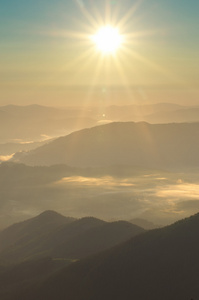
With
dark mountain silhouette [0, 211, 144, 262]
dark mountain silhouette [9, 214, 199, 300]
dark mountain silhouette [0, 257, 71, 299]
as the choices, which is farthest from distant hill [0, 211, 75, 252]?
dark mountain silhouette [9, 214, 199, 300]

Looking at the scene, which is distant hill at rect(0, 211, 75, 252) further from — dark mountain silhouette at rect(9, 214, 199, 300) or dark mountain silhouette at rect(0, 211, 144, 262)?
dark mountain silhouette at rect(9, 214, 199, 300)

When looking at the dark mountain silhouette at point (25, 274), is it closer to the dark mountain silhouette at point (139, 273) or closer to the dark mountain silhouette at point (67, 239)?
the dark mountain silhouette at point (139, 273)

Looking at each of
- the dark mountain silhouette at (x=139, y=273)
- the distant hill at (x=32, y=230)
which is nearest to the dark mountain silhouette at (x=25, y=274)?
the dark mountain silhouette at (x=139, y=273)

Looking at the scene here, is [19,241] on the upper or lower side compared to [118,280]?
upper

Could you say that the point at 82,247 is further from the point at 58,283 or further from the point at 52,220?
the point at 52,220

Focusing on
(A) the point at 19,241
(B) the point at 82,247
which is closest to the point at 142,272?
(B) the point at 82,247

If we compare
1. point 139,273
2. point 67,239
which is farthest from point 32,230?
point 139,273
